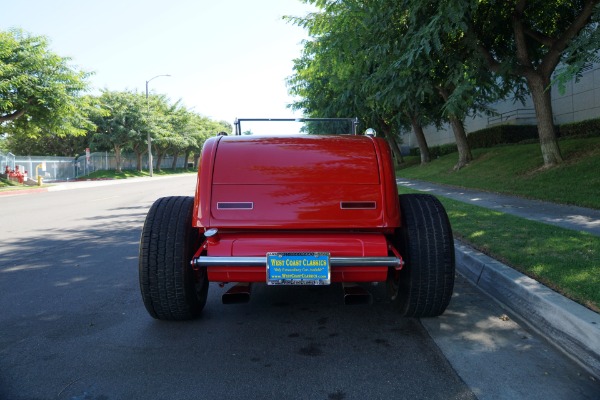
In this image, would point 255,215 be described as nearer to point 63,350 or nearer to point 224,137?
point 224,137

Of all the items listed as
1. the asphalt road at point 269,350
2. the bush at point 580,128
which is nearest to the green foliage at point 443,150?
the bush at point 580,128

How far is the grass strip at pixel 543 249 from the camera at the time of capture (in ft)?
13.1

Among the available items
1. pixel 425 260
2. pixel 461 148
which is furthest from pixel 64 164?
pixel 425 260

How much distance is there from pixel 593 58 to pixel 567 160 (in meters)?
7.74

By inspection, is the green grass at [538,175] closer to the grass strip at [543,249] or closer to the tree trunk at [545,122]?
the tree trunk at [545,122]

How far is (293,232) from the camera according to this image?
3578mm

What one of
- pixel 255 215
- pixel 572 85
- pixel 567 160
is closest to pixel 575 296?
pixel 255 215

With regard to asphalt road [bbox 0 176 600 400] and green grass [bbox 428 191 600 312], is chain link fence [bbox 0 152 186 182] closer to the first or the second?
asphalt road [bbox 0 176 600 400]

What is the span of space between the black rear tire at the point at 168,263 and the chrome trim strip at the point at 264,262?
12.1 inches

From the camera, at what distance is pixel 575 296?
3723mm

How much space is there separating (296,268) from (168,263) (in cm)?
100

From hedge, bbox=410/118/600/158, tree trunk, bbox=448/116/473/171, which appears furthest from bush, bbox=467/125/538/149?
tree trunk, bbox=448/116/473/171

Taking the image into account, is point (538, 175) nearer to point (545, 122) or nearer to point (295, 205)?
point (545, 122)

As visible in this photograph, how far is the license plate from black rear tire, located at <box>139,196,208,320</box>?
2.43ft
